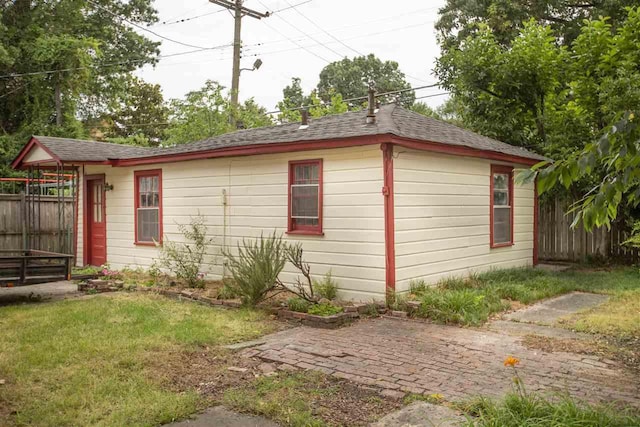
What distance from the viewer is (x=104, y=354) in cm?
553

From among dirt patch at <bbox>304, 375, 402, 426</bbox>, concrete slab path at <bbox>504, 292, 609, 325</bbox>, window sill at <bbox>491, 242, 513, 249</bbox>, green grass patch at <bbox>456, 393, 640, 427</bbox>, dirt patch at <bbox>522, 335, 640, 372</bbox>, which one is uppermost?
window sill at <bbox>491, 242, 513, 249</bbox>

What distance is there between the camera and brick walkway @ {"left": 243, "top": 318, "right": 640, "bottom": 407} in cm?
458

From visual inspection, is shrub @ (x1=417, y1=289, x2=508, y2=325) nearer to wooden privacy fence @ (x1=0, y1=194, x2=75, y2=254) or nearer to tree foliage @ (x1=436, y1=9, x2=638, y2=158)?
tree foliage @ (x1=436, y1=9, x2=638, y2=158)

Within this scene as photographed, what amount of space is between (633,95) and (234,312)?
861 cm

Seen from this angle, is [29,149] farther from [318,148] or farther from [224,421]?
[224,421]

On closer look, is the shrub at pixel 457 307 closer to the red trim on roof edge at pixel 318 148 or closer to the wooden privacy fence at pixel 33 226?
the red trim on roof edge at pixel 318 148

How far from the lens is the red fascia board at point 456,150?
802 centimetres

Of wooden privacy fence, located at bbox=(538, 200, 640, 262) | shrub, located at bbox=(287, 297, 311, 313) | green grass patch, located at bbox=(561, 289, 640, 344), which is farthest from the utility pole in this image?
green grass patch, located at bbox=(561, 289, 640, 344)

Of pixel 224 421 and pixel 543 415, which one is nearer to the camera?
pixel 543 415

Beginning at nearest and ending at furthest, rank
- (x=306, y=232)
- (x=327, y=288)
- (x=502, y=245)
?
(x=327, y=288) → (x=306, y=232) → (x=502, y=245)

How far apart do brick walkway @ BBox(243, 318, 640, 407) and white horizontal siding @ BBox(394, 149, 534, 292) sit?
69.9 inches

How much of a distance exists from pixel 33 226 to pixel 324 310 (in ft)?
30.9

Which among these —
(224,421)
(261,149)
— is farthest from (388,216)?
(224,421)

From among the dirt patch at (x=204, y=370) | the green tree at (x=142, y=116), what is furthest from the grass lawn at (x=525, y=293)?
the green tree at (x=142, y=116)
